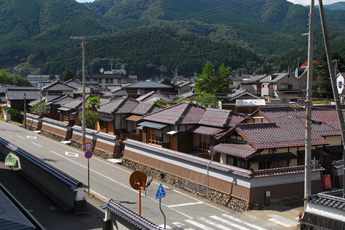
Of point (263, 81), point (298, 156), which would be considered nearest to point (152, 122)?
point (298, 156)

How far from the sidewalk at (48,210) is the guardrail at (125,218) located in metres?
2.72

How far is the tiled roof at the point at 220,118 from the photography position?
28.9 metres

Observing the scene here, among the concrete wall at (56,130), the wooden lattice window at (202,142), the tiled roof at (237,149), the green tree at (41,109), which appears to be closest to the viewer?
the tiled roof at (237,149)

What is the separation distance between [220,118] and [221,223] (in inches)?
514

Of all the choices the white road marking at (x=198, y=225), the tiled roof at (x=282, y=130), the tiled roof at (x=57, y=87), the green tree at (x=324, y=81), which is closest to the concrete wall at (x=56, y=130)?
the tiled roof at (x=57, y=87)

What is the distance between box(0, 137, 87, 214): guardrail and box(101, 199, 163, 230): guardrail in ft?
13.6

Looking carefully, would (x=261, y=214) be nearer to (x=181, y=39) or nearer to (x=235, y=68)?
(x=235, y=68)

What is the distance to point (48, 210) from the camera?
17234mm

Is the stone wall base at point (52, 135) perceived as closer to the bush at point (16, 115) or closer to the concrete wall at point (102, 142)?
the concrete wall at point (102, 142)

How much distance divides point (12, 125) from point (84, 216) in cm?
4335

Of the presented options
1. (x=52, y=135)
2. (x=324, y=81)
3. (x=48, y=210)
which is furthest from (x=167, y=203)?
(x=324, y=81)

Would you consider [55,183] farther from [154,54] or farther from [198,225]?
[154,54]

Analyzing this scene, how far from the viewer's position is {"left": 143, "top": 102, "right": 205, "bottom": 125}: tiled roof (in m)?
30.4

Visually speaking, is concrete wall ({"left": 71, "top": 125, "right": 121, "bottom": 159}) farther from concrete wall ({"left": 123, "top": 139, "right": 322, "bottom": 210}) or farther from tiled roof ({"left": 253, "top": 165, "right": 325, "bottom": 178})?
tiled roof ({"left": 253, "top": 165, "right": 325, "bottom": 178})
